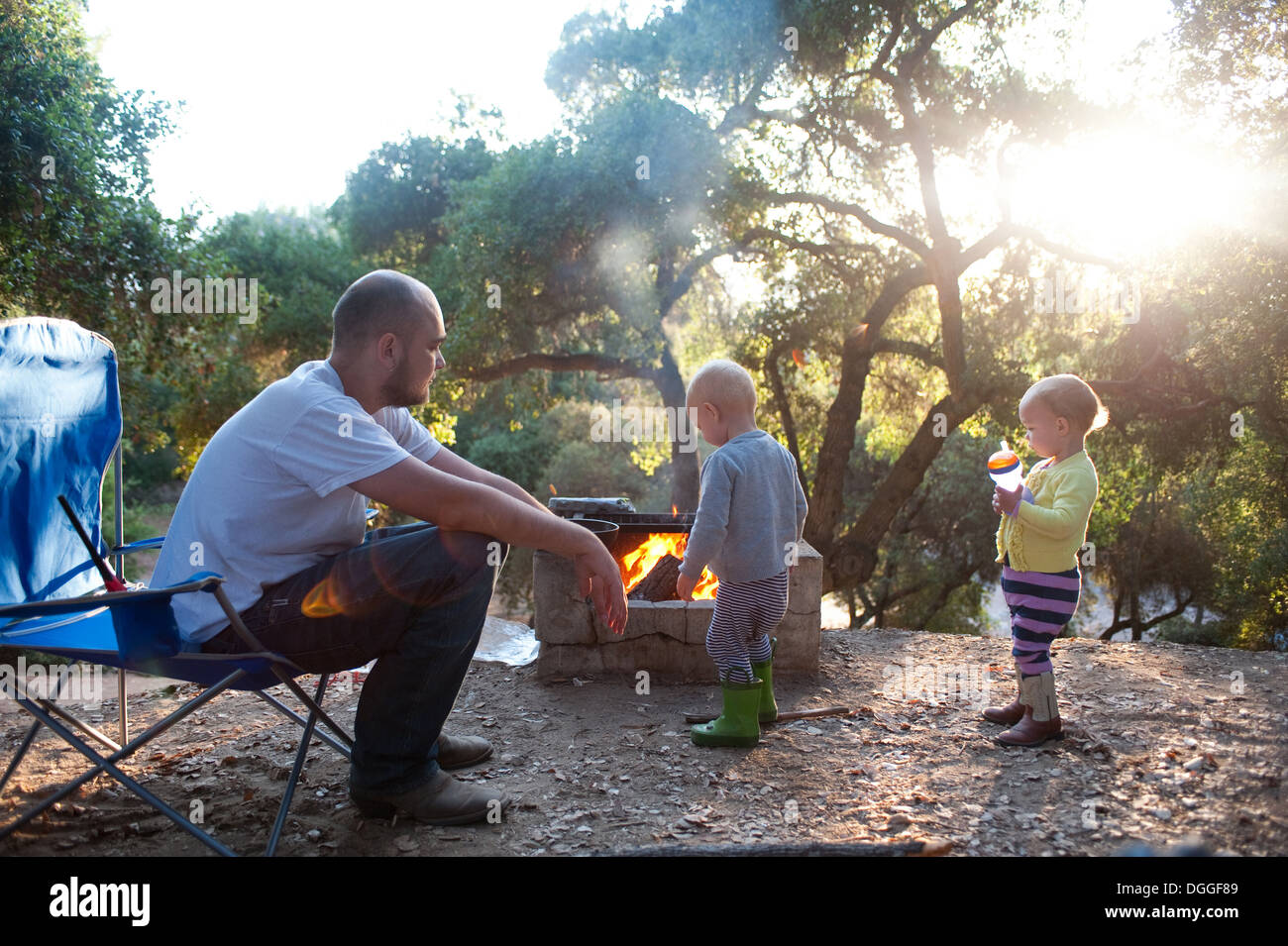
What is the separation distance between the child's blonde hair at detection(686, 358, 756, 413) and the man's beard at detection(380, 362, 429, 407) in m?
1.14

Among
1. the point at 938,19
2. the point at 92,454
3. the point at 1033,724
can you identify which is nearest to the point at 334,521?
the point at 92,454

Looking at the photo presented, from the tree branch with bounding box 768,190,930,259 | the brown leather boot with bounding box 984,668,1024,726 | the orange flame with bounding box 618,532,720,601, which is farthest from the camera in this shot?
the tree branch with bounding box 768,190,930,259

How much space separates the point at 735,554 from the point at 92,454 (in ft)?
8.21

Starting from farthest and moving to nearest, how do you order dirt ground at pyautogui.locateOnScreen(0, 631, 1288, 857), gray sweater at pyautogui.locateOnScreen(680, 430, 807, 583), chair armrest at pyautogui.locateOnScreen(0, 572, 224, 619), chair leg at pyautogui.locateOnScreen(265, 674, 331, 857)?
gray sweater at pyautogui.locateOnScreen(680, 430, 807, 583)
dirt ground at pyautogui.locateOnScreen(0, 631, 1288, 857)
chair leg at pyautogui.locateOnScreen(265, 674, 331, 857)
chair armrest at pyautogui.locateOnScreen(0, 572, 224, 619)

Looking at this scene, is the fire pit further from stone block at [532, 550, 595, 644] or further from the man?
the man

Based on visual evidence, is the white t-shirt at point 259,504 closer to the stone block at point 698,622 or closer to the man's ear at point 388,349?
the man's ear at point 388,349

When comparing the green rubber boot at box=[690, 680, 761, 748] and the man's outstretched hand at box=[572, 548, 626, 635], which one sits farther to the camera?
the green rubber boot at box=[690, 680, 761, 748]

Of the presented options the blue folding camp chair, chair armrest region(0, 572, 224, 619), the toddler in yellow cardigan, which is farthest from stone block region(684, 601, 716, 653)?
chair armrest region(0, 572, 224, 619)

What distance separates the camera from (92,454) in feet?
10.6

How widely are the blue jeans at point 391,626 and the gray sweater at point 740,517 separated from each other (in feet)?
3.19

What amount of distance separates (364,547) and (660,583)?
7.53ft

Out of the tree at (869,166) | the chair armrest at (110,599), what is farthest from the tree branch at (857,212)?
the chair armrest at (110,599)

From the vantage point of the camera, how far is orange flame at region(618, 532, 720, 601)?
4953 mm

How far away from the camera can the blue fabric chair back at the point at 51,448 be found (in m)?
2.81
